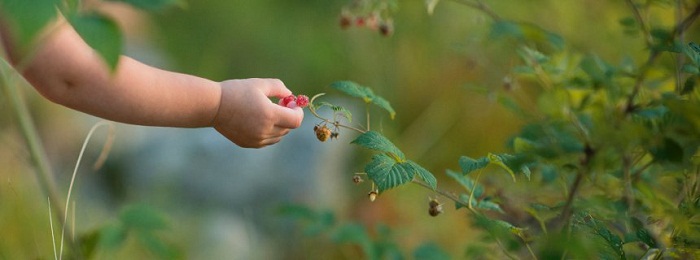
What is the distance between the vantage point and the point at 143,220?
1172mm

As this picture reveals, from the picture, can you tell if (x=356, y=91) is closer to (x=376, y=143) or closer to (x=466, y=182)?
(x=376, y=143)

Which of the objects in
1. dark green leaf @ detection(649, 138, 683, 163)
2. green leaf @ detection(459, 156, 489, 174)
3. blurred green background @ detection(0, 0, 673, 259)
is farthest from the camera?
blurred green background @ detection(0, 0, 673, 259)

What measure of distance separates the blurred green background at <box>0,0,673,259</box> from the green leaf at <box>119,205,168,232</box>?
0.64 metres

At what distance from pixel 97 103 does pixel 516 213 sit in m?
0.87

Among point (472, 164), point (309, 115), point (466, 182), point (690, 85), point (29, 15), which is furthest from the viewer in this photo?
point (309, 115)

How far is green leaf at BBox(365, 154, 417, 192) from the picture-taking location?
0.92 meters

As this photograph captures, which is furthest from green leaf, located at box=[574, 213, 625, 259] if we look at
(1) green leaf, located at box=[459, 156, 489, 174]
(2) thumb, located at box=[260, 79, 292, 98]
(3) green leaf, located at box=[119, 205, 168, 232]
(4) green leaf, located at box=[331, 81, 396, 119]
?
(3) green leaf, located at box=[119, 205, 168, 232]

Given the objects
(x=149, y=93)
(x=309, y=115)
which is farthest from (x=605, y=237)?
(x=309, y=115)

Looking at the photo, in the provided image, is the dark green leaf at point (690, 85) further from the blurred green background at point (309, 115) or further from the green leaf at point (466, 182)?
the blurred green background at point (309, 115)

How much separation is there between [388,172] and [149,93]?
0.24 meters

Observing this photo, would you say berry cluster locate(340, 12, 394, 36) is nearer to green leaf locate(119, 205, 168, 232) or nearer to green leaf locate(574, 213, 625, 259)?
green leaf locate(119, 205, 168, 232)

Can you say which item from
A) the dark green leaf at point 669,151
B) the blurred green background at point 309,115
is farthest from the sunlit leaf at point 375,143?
the blurred green background at point 309,115

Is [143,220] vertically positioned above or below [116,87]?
below

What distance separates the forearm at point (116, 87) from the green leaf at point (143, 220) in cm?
19
